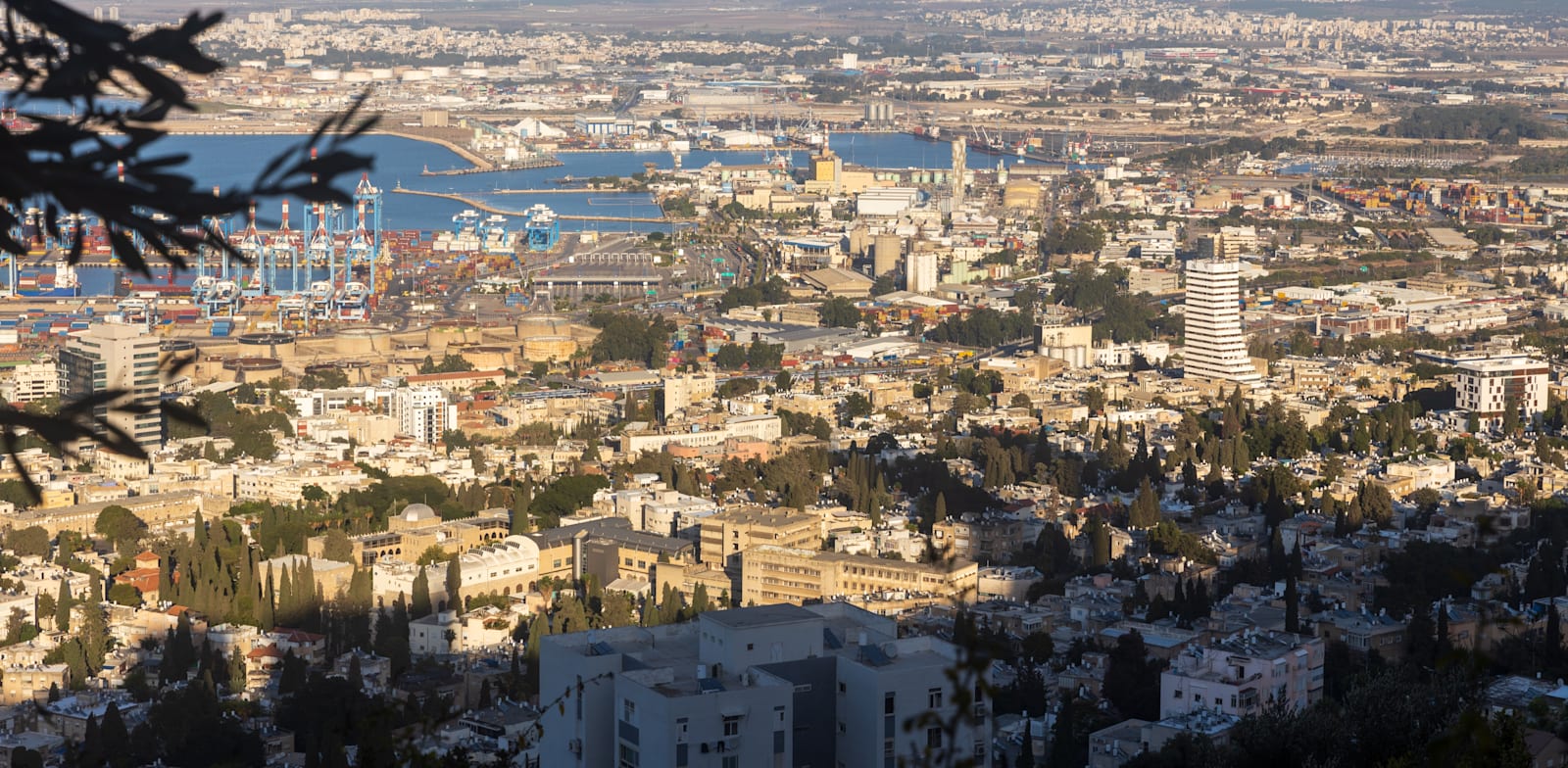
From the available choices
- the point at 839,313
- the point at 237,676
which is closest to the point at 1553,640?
the point at 237,676

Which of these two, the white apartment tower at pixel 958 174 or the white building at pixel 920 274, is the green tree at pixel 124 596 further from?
the white apartment tower at pixel 958 174

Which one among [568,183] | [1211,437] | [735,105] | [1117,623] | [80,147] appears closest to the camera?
[80,147]

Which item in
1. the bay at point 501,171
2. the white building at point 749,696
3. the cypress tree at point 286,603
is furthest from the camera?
the bay at point 501,171

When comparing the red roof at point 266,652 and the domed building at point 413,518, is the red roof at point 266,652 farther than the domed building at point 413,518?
No

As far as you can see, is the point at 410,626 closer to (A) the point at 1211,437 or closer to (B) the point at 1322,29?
Result: (A) the point at 1211,437

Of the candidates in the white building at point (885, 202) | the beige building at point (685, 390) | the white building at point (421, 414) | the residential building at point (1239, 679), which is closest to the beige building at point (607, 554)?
the residential building at point (1239, 679)

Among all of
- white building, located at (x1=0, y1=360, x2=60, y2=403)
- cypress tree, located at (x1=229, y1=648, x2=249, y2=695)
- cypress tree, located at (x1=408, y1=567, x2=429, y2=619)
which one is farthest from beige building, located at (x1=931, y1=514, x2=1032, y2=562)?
white building, located at (x1=0, y1=360, x2=60, y2=403)

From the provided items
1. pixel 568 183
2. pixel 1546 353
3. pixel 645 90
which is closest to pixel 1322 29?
pixel 645 90
